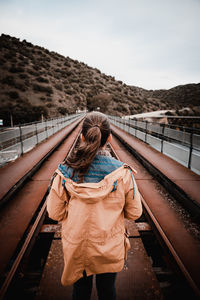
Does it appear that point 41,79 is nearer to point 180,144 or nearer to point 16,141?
point 16,141

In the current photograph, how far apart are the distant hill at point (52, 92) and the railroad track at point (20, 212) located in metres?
24.1

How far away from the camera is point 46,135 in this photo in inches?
492

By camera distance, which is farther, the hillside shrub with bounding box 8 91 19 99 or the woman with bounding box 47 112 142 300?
the hillside shrub with bounding box 8 91 19 99

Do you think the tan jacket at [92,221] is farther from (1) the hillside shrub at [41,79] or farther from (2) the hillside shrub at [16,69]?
(2) the hillside shrub at [16,69]

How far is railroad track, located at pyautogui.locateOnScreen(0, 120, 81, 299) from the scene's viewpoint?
96.2 inches

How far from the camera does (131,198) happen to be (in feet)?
4.59

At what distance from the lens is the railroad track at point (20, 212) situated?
2.44 metres

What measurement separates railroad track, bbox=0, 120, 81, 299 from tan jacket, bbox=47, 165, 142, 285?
4.71ft

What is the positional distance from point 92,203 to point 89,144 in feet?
1.46

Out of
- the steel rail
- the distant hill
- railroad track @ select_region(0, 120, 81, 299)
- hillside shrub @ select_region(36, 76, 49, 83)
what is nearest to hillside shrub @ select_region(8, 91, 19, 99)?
the distant hill

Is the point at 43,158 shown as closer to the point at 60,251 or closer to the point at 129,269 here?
the point at 60,251

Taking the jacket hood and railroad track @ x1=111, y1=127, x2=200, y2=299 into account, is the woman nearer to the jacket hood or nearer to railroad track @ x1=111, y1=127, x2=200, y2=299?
the jacket hood

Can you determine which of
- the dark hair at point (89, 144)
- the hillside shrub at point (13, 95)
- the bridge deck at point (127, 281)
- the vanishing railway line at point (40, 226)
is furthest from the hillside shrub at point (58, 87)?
the dark hair at point (89, 144)

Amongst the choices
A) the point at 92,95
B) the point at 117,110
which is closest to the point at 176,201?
the point at 117,110
